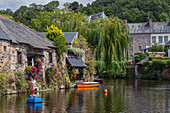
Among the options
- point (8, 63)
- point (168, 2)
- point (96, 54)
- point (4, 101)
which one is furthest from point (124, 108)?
point (168, 2)

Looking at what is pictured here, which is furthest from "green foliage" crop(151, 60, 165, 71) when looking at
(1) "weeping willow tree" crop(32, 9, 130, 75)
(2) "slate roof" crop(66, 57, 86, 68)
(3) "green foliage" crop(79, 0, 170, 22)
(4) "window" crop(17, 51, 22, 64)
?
(3) "green foliage" crop(79, 0, 170, 22)

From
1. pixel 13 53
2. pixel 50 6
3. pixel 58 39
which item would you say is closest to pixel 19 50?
pixel 13 53

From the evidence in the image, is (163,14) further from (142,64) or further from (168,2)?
(142,64)

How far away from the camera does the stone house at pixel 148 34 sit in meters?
87.0

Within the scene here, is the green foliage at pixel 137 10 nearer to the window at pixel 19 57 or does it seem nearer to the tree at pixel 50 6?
the tree at pixel 50 6

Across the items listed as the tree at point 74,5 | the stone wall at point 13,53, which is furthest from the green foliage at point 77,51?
the tree at point 74,5

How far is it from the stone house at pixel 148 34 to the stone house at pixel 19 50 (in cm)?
5747

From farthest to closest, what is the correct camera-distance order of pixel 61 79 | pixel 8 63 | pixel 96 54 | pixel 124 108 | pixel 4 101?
pixel 96 54 < pixel 61 79 < pixel 8 63 < pixel 4 101 < pixel 124 108

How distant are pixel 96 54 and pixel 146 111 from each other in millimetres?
26159

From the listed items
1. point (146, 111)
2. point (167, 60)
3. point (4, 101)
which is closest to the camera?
point (146, 111)

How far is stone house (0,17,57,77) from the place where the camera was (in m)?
24.9

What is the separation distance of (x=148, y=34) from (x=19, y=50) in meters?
66.2

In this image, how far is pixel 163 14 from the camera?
103 meters

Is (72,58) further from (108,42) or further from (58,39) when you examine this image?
(108,42)
